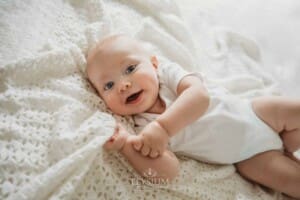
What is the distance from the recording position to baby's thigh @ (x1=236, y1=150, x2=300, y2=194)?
A: 3.14 ft

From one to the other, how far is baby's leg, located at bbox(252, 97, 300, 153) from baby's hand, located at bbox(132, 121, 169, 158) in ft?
1.01

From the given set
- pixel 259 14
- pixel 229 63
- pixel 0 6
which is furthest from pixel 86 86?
pixel 259 14

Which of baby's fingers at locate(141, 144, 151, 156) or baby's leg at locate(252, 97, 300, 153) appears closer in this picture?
baby's fingers at locate(141, 144, 151, 156)

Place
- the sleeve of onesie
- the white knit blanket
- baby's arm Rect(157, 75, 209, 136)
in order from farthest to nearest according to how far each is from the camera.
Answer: the sleeve of onesie
baby's arm Rect(157, 75, 209, 136)
the white knit blanket

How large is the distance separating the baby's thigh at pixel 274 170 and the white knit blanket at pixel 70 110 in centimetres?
3

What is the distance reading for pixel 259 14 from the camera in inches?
59.8

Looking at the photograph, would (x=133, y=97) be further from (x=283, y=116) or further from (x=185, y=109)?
(x=283, y=116)

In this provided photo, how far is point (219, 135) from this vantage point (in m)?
0.97

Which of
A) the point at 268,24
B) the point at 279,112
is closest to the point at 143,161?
the point at 279,112

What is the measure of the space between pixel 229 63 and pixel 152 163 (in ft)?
1.97

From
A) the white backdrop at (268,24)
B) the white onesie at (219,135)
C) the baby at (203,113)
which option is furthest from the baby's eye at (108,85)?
the white backdrop at (268,24)

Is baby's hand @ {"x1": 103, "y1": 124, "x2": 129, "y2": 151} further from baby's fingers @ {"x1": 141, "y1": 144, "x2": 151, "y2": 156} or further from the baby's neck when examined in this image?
the baby's neck

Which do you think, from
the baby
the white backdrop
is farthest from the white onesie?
the white backdrop

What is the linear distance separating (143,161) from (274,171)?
347mm
